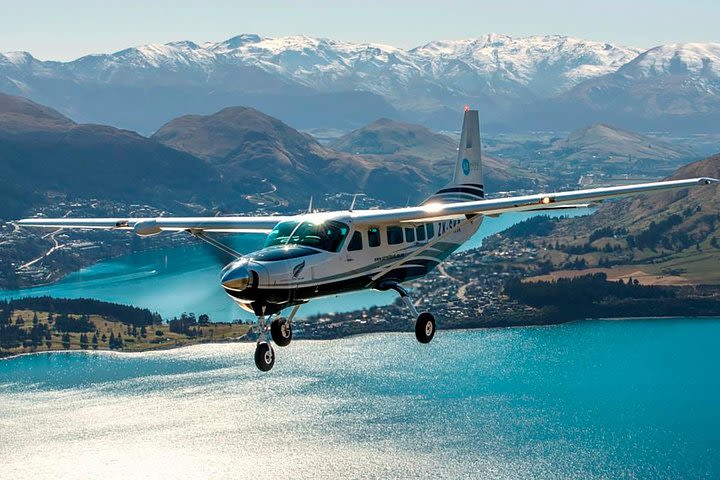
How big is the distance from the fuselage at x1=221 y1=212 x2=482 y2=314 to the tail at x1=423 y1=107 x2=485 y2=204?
27.7ft

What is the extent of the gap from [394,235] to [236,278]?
36.3 ft

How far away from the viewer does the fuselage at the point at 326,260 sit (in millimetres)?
42562

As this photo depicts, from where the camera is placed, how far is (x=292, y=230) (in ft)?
151

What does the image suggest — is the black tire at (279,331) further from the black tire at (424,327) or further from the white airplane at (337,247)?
the black tire at (424,327)

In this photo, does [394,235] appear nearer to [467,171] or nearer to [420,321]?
[420,321]

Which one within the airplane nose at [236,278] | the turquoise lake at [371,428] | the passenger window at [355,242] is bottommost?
the turquoise lake at [371,428]

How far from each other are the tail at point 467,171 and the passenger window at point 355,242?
573 inches

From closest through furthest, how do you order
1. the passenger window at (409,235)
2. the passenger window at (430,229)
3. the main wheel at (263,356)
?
the main wheel at (263,356) → the passenger window at (409,235) → the passenger window at (430,229)

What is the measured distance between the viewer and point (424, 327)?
165 feet

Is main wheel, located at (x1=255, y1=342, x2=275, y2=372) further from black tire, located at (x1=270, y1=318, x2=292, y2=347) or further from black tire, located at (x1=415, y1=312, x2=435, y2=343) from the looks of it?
black tire, located at (x1=415, y1=312, x2=435, y2=343)

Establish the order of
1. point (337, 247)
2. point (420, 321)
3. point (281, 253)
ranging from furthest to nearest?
point (420, 321), point (337, 247), point (281, 253)

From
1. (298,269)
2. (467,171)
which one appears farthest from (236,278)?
(467,171)

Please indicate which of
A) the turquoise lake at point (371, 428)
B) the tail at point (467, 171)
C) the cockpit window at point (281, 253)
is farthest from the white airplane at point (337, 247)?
the turquoise lake at point (371, 428)

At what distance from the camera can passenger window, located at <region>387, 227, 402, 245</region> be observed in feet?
163
